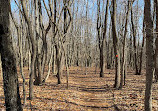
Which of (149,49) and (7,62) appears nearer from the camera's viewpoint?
(7,62)

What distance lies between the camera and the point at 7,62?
277 cm

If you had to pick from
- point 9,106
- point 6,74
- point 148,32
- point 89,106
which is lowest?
point 89,106

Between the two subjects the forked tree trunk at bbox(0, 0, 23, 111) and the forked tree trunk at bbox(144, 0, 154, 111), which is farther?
the forked tree trunk at bbox(144, 0, 154, 111)

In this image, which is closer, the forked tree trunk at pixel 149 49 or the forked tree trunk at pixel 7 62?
the forked tree trunk at pixel 7 62

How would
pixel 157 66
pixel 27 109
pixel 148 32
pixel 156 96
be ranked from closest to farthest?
pixel 148 32
pixel 27 109
pixel 156 96
pixel 157 66

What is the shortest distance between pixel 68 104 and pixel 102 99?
72.3 inches

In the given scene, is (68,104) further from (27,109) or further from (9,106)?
(9,106)

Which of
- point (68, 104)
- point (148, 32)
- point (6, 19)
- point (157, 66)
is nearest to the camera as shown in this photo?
point (6, 19)

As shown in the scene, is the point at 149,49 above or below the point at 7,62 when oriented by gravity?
above

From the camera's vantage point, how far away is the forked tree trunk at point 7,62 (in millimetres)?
2721

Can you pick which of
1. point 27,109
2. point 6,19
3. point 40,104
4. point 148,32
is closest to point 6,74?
point 6,19

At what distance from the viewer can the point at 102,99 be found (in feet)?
21.4

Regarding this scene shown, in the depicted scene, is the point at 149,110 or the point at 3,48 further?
the point at 149,110

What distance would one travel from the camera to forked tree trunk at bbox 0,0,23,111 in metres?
2.72
